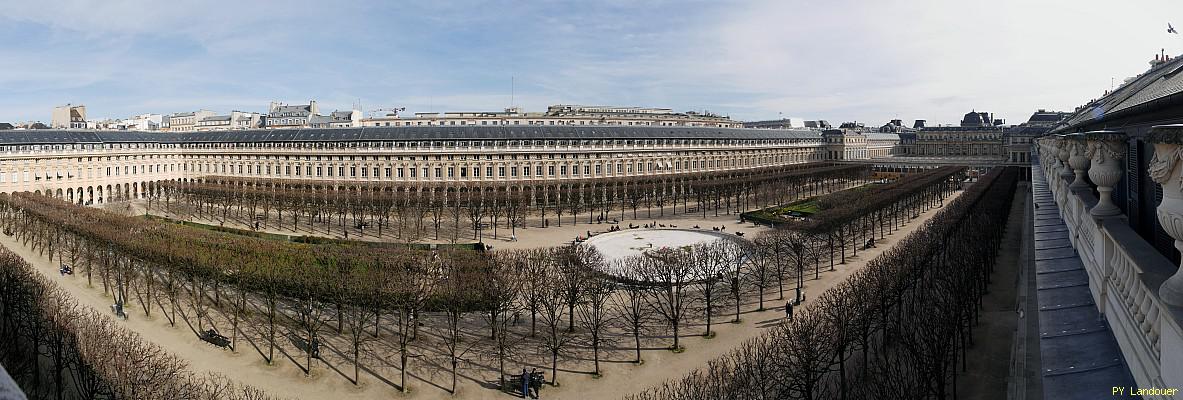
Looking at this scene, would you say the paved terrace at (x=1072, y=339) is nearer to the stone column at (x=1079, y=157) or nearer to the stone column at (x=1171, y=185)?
the stone column at (x=1079, y=157)

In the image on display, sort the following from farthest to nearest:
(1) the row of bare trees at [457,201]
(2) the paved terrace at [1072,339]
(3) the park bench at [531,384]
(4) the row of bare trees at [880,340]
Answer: (1) the row of bare trees at [457,201]
(3) the park bench at [531,384]
(4) the row of bare trees at [880,340]
(2) the paved terrace at [1072,339]

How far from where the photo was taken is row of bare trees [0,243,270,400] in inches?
633

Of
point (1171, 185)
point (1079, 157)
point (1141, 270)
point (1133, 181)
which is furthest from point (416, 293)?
point (1171, 185)

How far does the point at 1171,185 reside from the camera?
18.2ft

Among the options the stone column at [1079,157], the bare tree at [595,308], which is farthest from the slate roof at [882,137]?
the stone column at [1079,157]

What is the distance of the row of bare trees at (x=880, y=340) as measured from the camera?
1622cm

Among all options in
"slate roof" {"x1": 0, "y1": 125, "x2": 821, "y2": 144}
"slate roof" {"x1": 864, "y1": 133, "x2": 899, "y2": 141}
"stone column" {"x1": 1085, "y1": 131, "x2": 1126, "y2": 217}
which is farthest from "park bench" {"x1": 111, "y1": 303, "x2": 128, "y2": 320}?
"slate roof" {"x1": 864, "y1": 133, "x2": 899, "y2": 141}

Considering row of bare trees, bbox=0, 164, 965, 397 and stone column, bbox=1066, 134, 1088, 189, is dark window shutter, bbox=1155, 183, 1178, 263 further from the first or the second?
row of bare trees, bbox=0, 164, 965, 397

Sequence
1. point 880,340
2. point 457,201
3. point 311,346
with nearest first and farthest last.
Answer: point 311,346 < point 880,340 < point 457,201

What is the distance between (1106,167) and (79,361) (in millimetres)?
24639

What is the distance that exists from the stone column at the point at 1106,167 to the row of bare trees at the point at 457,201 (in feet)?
134

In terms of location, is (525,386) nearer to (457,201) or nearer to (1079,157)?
(1079,157)

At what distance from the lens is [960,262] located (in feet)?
82.2

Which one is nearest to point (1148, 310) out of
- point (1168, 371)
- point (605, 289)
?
point (1168, 371)
